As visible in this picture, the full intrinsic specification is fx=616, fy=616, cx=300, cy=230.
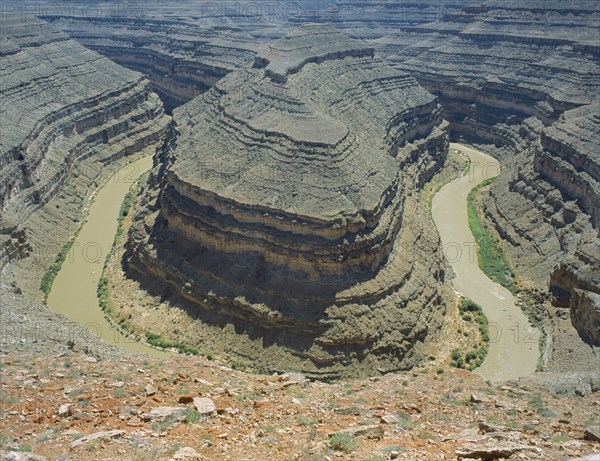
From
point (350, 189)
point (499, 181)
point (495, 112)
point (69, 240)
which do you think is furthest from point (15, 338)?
point (495, 112)

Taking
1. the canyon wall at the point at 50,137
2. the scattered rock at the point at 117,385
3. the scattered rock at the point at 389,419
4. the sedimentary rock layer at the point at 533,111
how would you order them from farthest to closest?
the sedimentary rock layer at the point at 533,111, the canyon wall at the point at 50,137, the scattered rock at the point at 117,385, the scattered rock at the point at 389,419

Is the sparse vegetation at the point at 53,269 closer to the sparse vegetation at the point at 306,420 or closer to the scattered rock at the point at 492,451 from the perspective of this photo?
the sparse vegetation at the point at 306,420

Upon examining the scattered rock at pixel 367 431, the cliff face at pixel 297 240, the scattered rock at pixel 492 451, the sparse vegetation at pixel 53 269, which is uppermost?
the scattered rock at pixel 492 451

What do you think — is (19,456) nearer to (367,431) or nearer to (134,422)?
(134,422)

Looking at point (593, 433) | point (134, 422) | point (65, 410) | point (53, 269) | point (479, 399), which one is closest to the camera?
point (593, 433)

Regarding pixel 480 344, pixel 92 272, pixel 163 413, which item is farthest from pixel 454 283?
pixel 163 413

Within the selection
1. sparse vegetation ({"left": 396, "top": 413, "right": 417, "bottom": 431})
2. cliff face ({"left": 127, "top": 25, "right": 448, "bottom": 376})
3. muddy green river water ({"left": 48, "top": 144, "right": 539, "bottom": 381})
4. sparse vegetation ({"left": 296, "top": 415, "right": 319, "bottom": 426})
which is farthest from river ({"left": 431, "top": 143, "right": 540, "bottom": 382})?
sparse vegetation ({"left": 296, "top": 415, "right": 319, "bottom": 426})

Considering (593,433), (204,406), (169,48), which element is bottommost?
(204,406)

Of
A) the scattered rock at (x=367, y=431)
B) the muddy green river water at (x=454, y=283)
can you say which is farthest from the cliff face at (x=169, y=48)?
the scattered rock at (x=367, y=431)
